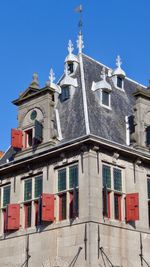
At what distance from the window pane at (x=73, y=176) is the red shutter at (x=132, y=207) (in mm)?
2806

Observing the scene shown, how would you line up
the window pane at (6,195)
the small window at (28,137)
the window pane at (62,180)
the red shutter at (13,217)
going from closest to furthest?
1. the window pane at (62,180)
2. the red shutter at (13,217)
3. the small window at (28,137)
4. the window pane at (6,195)

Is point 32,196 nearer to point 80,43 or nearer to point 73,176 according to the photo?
point 73,176

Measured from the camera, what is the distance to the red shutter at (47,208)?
27078 millimetres

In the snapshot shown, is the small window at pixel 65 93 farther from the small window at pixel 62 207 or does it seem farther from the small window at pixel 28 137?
the small window at pixel 62 207

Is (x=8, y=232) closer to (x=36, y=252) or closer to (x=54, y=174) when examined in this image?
(x=36, y=252)

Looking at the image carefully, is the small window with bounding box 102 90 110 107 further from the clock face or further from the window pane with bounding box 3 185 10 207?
the window pane with bounding box 3 185 10 207

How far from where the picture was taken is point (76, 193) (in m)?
26.6

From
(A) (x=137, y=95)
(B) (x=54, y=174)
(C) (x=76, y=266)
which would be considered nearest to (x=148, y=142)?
(A) (x=137, y=95)

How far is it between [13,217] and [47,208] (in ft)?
9.17

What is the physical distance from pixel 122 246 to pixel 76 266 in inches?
103

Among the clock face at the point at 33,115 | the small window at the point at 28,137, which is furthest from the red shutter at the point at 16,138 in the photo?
the clock face at the point at 33,115

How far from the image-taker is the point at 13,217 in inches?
1147

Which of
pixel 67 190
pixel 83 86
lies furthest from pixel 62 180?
pixel 83 86

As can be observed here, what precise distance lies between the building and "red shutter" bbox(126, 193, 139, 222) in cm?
5
